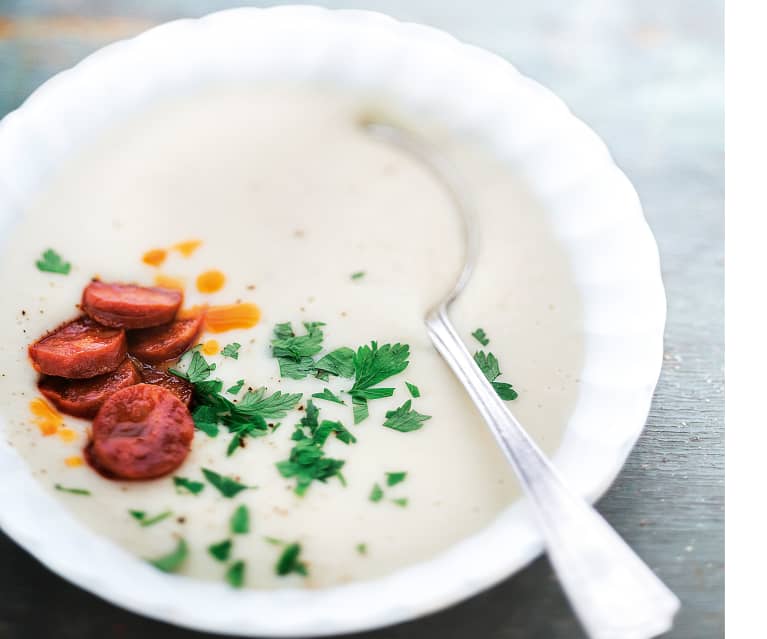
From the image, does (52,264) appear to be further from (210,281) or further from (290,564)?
(290,564)

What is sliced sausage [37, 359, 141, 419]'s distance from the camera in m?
1.48

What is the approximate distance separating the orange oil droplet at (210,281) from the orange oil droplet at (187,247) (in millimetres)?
60

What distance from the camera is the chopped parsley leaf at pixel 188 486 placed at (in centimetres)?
140

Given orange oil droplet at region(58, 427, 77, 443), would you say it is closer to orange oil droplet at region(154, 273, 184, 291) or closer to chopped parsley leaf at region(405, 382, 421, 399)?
orange oil droplet at region(154, 273, 184, 291)

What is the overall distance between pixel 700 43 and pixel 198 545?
1.82 metres

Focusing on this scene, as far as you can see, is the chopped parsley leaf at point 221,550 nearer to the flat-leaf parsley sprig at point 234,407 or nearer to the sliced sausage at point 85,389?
the flat-leaf parsley sprig at point 234,407

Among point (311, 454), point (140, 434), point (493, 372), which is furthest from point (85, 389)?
point (493, 372)

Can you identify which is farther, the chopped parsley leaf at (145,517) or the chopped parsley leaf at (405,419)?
the chopped parsley leaf at (405,419)

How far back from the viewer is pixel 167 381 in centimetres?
153

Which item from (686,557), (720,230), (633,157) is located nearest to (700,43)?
(633,157)

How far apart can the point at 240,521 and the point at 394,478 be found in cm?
24

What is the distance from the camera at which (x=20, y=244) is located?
1.67m

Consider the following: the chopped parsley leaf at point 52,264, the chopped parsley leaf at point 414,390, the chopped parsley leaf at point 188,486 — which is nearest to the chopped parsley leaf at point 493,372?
the chopped parsley leaf at point 414,390
